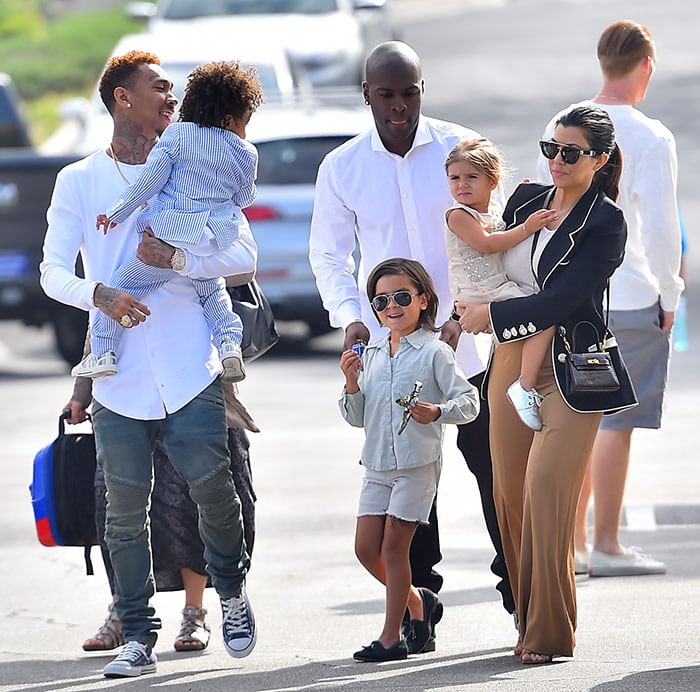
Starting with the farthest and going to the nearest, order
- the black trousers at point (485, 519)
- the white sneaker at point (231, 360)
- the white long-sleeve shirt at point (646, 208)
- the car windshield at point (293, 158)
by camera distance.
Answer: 1. the car windshield at point (293, 158)
2. the white long-sleeve shirt at point (646, 208)
3. the black trousers at point (485, 519)
4. the white sneaker at point (231, 360)

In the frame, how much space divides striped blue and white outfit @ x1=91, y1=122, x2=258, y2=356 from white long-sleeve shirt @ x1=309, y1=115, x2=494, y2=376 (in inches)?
16.9

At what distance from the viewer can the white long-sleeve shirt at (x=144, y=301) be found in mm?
5520

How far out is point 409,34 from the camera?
1329 inches

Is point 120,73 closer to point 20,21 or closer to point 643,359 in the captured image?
point 643,359

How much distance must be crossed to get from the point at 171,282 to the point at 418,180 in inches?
36.3

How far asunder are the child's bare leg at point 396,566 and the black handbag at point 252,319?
0.77 metres

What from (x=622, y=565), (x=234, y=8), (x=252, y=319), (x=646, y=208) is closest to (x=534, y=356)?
(x=252, y=319)

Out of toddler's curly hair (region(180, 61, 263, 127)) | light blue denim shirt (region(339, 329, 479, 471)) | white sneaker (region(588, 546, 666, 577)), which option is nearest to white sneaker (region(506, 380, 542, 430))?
light blue denim shirt (region(339, 329, 479, 471))

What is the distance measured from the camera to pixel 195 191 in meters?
5.46

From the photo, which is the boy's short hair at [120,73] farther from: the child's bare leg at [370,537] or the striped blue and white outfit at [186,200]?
the child's bare leg at [370,537]

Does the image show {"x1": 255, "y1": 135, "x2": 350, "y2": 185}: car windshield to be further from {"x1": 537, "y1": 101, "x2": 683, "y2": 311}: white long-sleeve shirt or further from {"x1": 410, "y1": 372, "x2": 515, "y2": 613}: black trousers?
{"x1": 410, "y1": 372, "x2": 515, "y2": 613}: black trousers

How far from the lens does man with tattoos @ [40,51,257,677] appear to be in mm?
5520

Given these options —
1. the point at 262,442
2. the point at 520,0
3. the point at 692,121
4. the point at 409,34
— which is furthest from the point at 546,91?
the point at 262,442

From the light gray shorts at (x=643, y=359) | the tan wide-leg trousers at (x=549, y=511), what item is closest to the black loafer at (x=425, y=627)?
the tan wide-leg trousers at (x=549, y=511)
